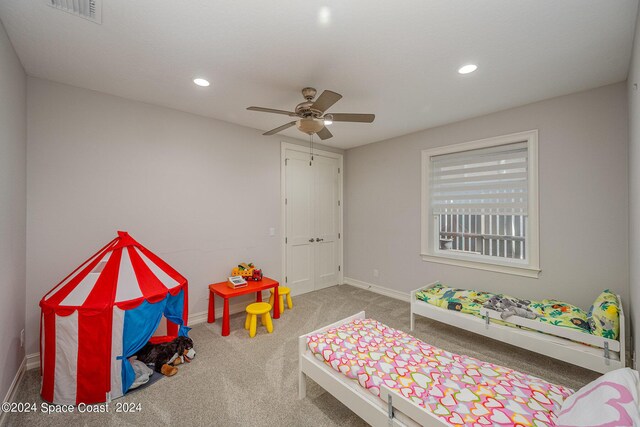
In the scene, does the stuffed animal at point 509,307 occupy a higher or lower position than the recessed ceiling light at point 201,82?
lower

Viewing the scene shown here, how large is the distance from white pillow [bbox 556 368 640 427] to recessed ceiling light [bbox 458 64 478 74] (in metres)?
2.21

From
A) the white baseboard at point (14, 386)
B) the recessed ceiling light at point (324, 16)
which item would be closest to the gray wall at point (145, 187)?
the white baseboard at point (14, 386)

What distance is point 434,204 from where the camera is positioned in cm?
393

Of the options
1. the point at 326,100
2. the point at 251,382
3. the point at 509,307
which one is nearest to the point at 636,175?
the point at 509,307

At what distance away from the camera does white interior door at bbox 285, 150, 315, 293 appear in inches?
171

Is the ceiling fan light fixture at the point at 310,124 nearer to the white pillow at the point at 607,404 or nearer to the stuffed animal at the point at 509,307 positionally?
the white pillow at the point at 607,404

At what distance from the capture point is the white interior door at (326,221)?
4758 mm

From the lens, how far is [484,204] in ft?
11.1

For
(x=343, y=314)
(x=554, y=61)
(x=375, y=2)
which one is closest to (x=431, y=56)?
(x=375, y=2)

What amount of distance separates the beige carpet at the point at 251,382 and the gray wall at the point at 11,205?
16.8 inches

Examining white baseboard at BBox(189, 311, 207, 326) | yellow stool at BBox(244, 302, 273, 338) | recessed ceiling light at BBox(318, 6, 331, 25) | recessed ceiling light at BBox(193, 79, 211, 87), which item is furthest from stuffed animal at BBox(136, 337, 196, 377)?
recessed ceiling light at BBox(318, 6, 331, 25)

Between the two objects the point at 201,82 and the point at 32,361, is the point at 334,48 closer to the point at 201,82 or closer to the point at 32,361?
the point at 201,82

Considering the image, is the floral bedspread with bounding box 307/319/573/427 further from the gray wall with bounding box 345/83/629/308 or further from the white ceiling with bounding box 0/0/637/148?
A: the white ceiling with bounding box 0/0/637/148

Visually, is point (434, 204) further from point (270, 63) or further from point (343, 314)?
point (270, 63)
